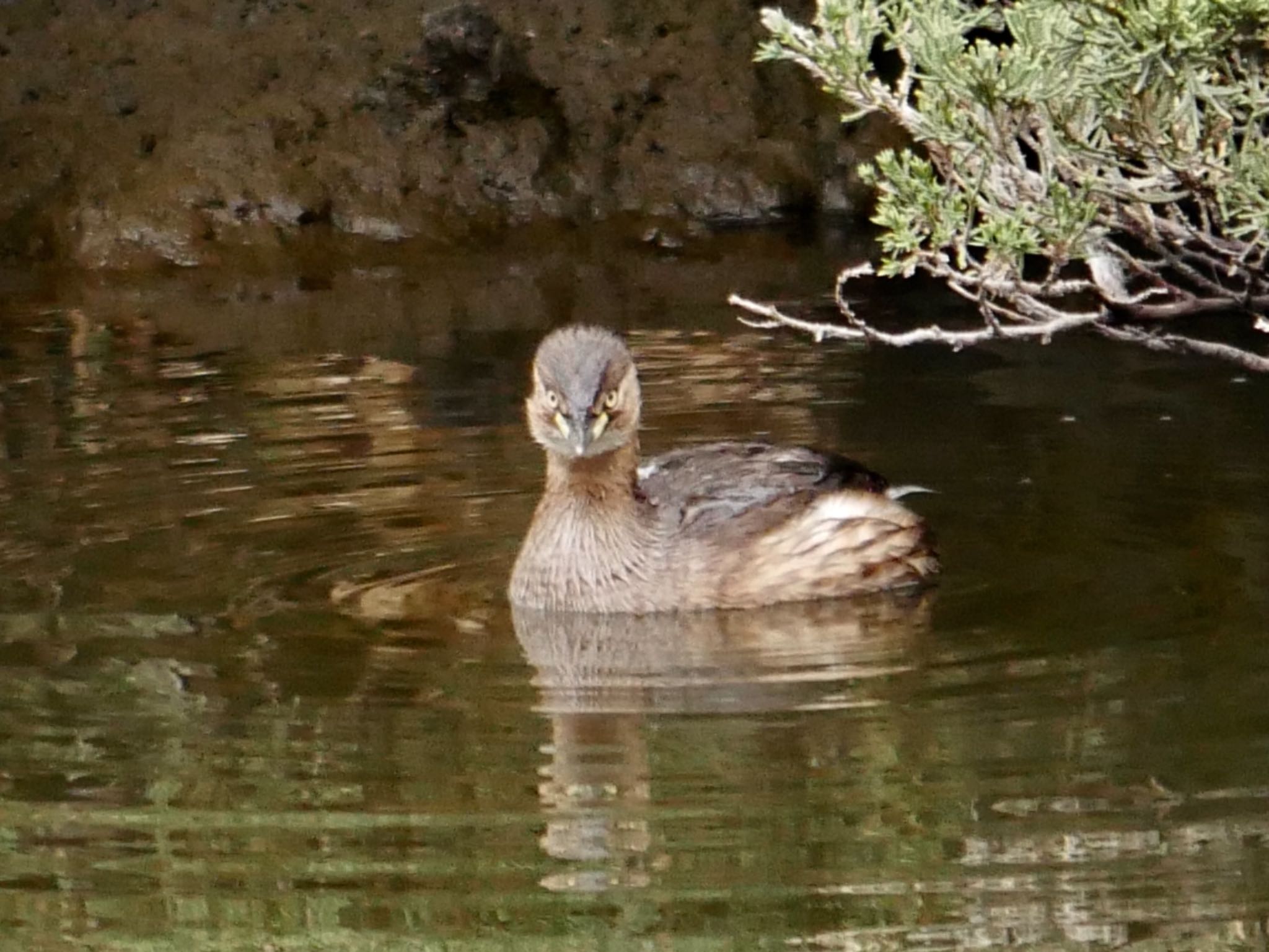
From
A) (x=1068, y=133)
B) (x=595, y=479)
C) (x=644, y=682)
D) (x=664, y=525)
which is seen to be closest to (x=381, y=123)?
(x=595, y=479)

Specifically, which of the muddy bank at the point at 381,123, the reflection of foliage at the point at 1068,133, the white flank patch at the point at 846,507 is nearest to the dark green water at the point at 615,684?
the white flank patch at the point at 846,507

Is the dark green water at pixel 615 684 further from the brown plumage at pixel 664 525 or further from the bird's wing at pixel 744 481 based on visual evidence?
the bird's wing at pixel 744 481

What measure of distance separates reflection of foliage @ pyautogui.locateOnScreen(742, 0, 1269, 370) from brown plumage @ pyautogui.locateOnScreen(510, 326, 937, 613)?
789 millimetres

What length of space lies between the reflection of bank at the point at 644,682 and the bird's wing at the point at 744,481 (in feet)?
1.32

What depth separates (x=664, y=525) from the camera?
8.01 meters

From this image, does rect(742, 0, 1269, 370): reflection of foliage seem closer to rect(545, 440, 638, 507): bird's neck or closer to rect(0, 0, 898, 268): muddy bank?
rect(545, 440, 638, 507): bird's neck

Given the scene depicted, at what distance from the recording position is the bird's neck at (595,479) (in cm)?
801

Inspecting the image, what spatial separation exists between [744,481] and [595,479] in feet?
1.60

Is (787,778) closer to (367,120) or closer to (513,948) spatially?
(513,948)

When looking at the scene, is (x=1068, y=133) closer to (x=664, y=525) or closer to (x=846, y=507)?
(x=846, y=507)

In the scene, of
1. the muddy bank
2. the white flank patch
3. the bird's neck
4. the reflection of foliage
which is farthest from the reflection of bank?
the muddy bank

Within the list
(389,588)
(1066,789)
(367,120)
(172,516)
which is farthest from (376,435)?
(367,120)

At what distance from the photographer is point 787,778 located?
586 centimetres

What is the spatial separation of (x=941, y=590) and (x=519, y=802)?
92.0 inches
